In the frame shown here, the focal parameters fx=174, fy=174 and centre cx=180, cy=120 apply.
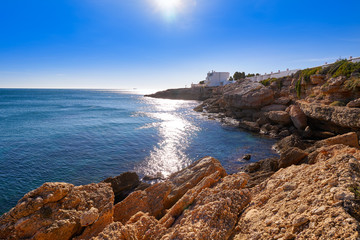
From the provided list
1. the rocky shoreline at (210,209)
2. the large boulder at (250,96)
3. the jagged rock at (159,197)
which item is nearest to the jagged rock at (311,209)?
the rocky shoreline at (210,209)

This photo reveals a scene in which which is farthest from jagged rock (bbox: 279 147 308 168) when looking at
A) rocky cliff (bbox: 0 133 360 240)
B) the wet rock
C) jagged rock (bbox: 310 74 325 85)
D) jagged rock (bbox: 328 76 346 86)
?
jagged rock (bbox: 310 74 325 85)

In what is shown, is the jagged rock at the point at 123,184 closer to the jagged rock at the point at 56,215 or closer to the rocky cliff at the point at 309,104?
the jagged rock at the point at 56,215

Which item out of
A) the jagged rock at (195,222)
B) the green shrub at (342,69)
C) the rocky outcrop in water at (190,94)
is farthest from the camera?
the rocky outcrop in water at (190,94)

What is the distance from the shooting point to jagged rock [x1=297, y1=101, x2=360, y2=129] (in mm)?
18178

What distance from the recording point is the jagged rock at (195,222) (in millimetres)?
5340

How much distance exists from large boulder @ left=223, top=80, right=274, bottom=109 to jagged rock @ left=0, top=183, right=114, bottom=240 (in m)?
37.5

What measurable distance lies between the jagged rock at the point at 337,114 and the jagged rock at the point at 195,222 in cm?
1925

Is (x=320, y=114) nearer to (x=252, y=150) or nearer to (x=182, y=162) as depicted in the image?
(x=252, y=150)

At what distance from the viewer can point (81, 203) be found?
682 centimetres

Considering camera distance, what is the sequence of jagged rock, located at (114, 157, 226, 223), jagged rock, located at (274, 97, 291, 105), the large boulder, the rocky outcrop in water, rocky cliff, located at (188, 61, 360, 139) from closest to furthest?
1. jagged rock, located at (114, 157, 226, 223)
2. rocky cliff, located at (188, 61, 360, 139)
3. jagged rock, located at (274, 97, 291, 105)
4. the large boulder
5. the rocky outcrop in water

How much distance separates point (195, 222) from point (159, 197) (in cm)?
380

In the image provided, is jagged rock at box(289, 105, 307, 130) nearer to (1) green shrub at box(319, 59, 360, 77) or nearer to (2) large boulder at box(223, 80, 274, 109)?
(1) green shrub at box(319, 59, 360, 77)

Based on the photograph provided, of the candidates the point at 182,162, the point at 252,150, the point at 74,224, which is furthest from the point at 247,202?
the point at 252,150

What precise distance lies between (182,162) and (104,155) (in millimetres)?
9579
